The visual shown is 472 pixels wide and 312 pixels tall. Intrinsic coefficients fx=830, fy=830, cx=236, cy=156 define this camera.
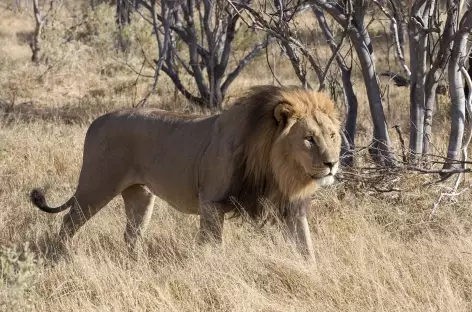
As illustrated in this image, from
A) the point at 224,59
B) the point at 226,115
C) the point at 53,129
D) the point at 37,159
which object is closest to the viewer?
the point at 226,115

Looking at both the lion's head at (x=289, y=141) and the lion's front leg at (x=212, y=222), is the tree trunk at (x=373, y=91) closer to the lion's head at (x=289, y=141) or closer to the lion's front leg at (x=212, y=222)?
the lion's head at (x=289, y=141)

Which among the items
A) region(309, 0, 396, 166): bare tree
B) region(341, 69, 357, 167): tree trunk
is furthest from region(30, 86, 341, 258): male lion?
region(341, 69, 357, 167): tree trunk

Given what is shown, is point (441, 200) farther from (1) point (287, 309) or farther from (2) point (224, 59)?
(2) point (224, 59)

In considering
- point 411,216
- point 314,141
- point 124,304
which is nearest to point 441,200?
point 411,216

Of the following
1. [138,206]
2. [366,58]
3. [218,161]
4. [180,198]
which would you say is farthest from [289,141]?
[366,58]

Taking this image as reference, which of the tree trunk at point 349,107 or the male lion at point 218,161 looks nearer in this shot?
the male lion at point 218,161

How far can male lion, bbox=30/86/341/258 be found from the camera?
14.8 ft

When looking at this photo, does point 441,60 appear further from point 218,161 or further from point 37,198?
point 37,198

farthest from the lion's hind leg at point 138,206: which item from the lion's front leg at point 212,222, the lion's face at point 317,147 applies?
the lion's face at point 317,147

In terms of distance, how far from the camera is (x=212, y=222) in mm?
4762

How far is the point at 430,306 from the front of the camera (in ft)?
12.8

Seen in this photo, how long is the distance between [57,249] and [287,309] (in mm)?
1949

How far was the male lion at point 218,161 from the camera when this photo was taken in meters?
4.50

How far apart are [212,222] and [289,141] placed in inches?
26.6
